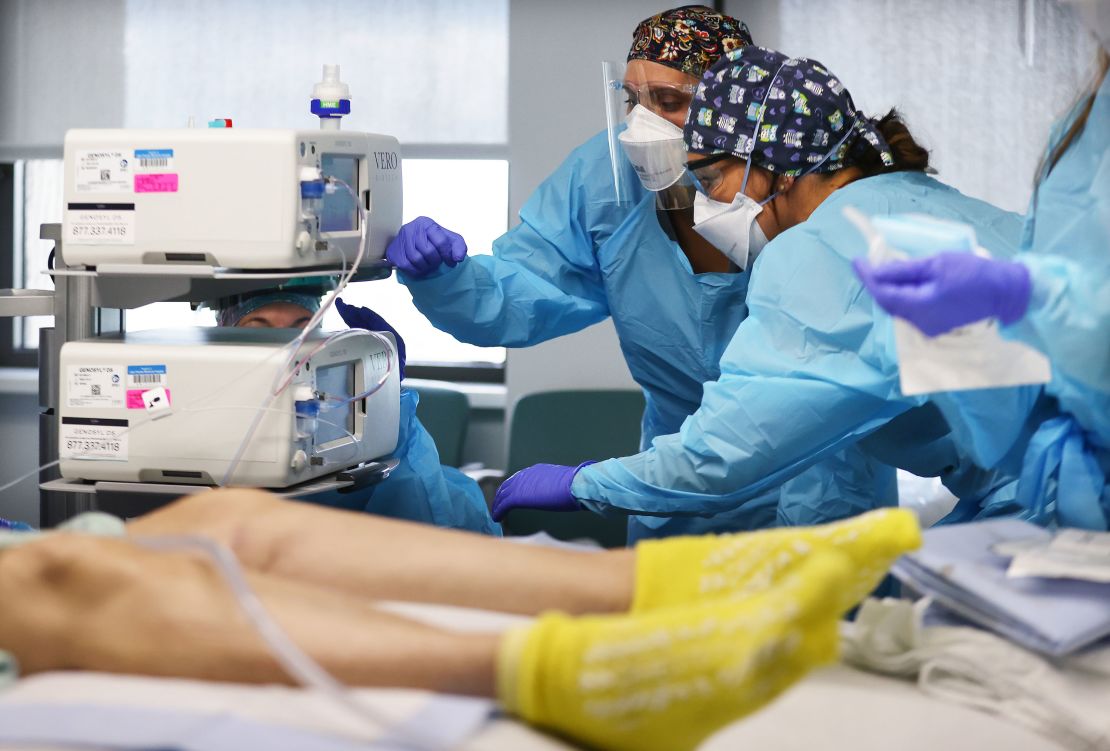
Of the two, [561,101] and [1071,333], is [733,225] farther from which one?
[561,101]

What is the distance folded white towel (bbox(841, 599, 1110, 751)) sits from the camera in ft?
4.05

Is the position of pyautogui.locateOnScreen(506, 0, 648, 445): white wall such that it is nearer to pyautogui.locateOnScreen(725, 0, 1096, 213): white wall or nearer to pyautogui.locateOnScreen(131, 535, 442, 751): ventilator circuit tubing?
pyautogui.locateOnScreen(725, 0, 1096, 213): white wall

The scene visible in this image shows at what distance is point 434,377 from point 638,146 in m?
2.06

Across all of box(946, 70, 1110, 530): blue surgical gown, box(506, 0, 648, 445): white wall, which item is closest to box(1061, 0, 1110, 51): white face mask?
box(946, 70, 1110, 530): blue surgical gown

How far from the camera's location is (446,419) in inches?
146

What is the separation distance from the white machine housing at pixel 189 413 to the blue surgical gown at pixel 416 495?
0.30 metres

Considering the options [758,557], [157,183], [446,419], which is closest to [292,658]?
[758,557]

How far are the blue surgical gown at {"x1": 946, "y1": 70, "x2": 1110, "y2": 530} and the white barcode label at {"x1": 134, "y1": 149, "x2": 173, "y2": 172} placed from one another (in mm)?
1171

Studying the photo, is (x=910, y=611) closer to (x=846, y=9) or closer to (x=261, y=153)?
(x=261, y=153)

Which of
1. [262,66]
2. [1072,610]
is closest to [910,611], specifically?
[1072,610]

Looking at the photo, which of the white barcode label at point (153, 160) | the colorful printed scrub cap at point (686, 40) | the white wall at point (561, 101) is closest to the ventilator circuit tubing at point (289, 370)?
the white barcode label at point (153, 160)

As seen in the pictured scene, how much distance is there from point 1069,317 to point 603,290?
1275mm

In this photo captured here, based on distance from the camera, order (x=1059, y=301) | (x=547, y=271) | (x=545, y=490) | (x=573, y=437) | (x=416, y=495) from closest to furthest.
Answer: (x=1059, y=301) → (x=545, y=490) → (x=416, y=495) → (x=547, y=271) → (x=573, y=437)

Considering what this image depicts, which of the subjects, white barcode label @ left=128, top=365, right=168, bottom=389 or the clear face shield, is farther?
the clear face shield
